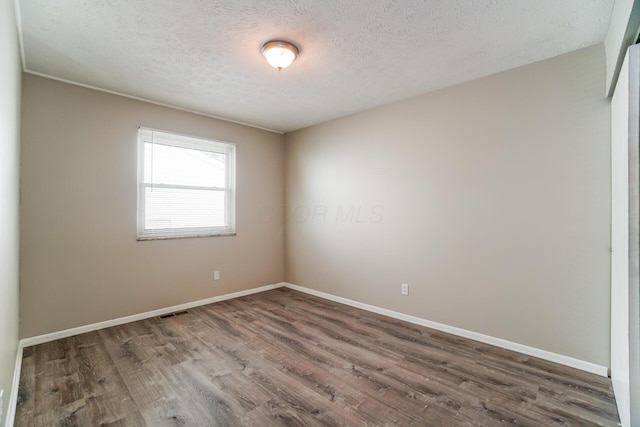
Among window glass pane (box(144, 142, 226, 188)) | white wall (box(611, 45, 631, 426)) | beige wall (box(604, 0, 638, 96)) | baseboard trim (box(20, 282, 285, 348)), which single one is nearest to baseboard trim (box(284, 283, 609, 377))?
white wall (box(611, 45, 631, 426))

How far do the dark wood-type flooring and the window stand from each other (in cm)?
126

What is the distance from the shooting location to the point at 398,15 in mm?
2023

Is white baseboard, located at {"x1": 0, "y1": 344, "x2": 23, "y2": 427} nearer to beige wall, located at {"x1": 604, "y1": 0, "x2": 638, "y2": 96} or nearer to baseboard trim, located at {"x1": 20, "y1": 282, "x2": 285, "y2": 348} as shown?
baseboard trim, located at {"x1": 20, "y1": 282, "x2": 285, "y2": 348}

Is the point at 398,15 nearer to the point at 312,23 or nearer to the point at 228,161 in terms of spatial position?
the point at 312,23

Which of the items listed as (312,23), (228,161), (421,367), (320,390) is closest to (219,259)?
(228,161)

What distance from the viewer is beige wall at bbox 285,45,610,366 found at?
2.40 meters

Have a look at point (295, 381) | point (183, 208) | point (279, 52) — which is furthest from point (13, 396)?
point (279, 52)

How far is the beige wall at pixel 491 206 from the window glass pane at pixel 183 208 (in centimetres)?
171

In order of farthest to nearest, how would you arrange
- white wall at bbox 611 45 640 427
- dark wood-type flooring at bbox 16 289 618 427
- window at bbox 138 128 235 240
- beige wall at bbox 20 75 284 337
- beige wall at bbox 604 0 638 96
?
window at bbox 138 128 235 240
beige wall at bbox 20 75 284 337
dark wood-type flooring at bbox 16 289 618 427
beige wall at bbox 604 0 638 96
white wall at bbox 611 45 640 427

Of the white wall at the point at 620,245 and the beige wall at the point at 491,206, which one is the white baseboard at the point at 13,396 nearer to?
the beige wall at the point at 491,206

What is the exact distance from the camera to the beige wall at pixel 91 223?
2.87 m

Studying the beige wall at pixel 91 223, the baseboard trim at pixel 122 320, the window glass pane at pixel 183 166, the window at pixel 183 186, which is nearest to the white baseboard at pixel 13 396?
the baseboard trim at pixel 122 320

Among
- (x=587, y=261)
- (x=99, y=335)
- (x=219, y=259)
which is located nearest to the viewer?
(x=587, y=261)

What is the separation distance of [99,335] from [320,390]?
95.4 inches
